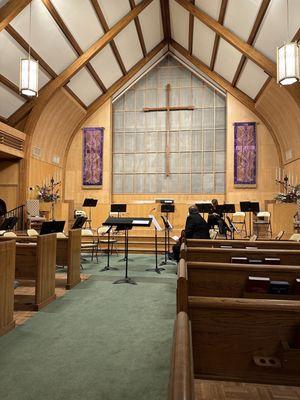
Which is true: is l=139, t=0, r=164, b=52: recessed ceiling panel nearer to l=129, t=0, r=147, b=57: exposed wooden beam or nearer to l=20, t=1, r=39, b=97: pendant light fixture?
l=129, t=0, r=147, b=57: exposed wooden beam

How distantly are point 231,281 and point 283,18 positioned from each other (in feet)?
21.3

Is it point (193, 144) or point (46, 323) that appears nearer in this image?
point (46, 323)

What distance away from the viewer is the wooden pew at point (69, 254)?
4.63 m

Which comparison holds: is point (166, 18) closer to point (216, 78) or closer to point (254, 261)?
point (216, 78)

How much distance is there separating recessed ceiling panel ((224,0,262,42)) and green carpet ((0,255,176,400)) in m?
6.28

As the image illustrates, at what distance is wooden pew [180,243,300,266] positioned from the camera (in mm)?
2734

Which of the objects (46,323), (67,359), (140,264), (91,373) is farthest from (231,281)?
(140,264)

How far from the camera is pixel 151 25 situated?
9938 millimetres

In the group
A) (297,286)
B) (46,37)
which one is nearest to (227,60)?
(46,37)

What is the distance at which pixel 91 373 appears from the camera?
2.23 metres

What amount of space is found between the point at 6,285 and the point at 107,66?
341 inches

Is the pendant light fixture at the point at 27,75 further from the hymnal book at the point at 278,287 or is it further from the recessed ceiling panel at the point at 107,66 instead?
the hymnal book at the point at 278,287

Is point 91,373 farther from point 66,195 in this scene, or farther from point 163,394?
point 66,195

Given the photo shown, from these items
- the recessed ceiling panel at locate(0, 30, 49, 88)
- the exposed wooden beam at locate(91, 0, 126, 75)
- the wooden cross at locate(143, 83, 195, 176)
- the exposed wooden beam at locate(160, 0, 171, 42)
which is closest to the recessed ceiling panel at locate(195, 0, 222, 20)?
the exposed wooden beam at locate(160, 0, 171, 42)
